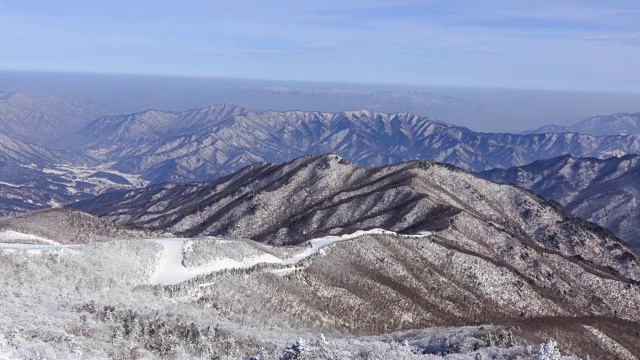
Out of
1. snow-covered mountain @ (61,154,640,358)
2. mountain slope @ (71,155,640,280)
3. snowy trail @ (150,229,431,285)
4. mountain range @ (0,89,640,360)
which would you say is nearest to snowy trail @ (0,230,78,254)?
mountain range @ (0,89,640,360)

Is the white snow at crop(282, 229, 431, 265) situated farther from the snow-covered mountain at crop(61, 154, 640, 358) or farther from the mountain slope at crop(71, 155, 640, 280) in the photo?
the mountain slope at crop(71, 155, 640, 280)

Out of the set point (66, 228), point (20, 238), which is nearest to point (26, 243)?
point (20, 238)

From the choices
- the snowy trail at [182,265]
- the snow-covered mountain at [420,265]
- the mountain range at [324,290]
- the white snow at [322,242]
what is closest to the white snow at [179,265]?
the snowy trail at [182,265]

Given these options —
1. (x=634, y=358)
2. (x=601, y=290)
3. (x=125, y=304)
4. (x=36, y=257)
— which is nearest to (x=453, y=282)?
(x=634, y=358)

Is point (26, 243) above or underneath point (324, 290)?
above

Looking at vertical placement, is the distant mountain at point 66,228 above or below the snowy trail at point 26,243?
below

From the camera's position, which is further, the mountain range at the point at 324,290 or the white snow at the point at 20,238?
the white snow at the point at 20,238

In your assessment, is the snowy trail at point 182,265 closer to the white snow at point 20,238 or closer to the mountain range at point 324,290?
the mountain range at point 324,290

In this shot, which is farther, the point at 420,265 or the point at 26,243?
the point at 420,265

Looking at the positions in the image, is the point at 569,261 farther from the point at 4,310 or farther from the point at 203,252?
the point at 4,310

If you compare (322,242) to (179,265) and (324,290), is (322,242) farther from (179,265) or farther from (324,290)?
(179,265)

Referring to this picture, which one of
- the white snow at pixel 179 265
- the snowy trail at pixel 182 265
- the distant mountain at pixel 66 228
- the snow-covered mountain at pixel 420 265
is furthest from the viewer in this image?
the distant mountain at pixel 66 228
